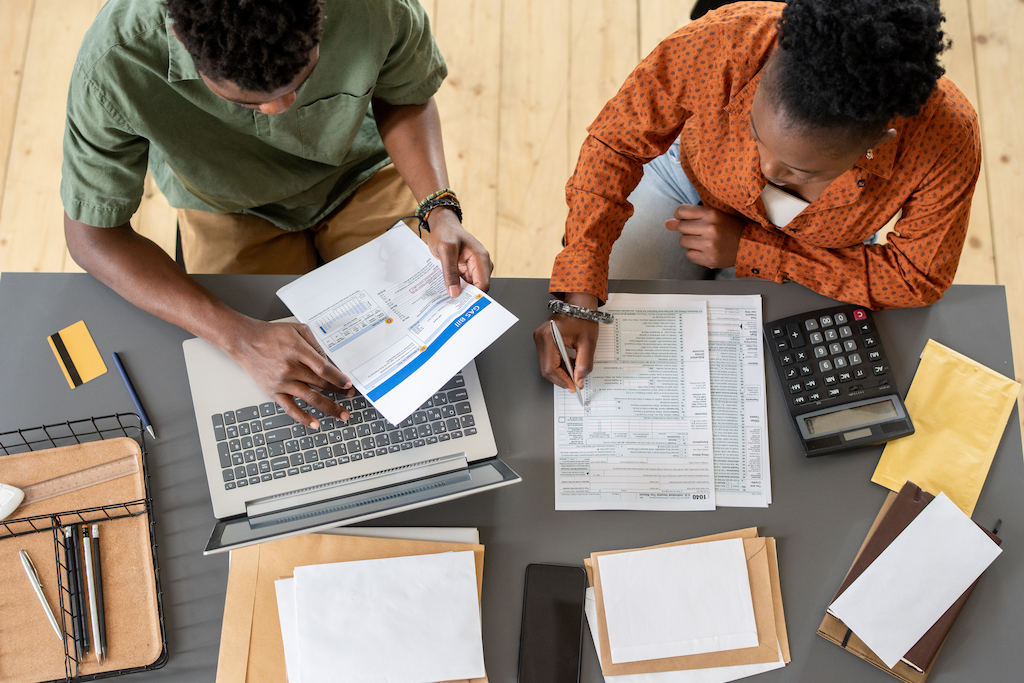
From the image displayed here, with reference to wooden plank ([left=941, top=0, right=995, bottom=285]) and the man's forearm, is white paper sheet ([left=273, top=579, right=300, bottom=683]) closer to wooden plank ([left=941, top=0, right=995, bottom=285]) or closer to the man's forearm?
the man's forearm

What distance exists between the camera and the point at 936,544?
907 millimetres

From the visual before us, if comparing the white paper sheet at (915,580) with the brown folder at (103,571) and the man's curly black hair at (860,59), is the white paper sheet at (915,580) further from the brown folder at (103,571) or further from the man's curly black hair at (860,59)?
the brown folder at (103,571)

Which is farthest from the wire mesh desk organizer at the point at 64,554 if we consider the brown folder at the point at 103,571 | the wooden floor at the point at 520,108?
the wooden floor at the point at 520,108

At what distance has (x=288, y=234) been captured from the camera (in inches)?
49.3

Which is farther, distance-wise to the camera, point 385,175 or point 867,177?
point 385,175

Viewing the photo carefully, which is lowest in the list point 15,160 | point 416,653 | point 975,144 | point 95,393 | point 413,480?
point 416,653

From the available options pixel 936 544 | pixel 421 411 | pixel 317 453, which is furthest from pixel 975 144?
pixel 317 453

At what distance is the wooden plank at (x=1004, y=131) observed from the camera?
1.79m

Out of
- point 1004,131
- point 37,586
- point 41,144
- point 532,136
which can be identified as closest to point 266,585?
point 37,586

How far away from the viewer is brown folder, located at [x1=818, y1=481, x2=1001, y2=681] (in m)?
0.87

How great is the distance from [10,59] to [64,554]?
1633mm

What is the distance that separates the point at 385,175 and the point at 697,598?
89 centimetres

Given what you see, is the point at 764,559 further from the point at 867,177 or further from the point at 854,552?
the point at 867,177

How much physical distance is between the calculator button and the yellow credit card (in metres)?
0.99
